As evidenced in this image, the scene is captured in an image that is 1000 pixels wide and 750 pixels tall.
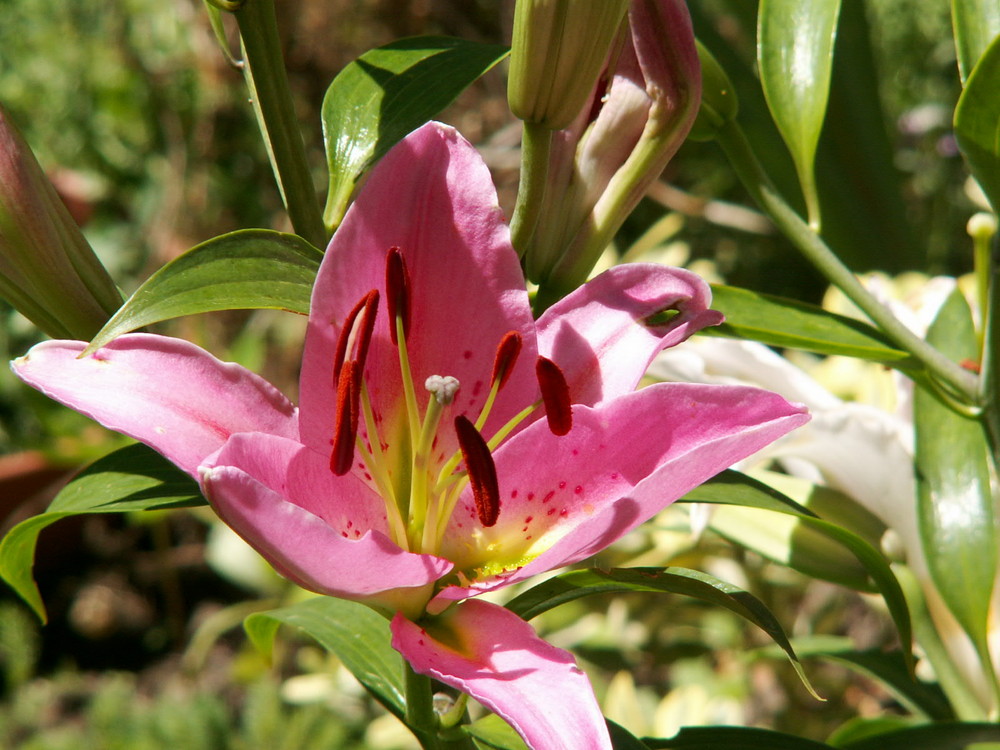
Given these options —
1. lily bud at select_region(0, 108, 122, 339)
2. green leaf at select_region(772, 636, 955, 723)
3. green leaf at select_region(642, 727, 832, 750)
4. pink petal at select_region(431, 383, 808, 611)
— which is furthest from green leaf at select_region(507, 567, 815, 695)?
green leaf at select_region(772, 636, 955, 723)

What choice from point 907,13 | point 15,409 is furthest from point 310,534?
point 15,409

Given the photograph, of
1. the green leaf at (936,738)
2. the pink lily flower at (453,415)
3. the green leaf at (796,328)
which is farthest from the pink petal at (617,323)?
the green leaf at (936,738)

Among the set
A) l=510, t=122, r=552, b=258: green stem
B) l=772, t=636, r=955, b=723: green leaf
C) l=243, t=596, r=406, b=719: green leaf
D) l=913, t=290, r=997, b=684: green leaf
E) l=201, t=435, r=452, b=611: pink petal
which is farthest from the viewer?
l=772, t=636, r=955, b=723: green leaf

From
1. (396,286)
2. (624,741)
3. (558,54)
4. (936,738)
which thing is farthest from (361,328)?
(936,738)

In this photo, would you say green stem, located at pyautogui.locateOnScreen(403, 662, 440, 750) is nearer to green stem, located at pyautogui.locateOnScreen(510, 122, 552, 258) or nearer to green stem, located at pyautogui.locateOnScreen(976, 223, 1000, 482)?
green stem, located at pyautogui.locateOnScreen(510, 122, 552, 258)

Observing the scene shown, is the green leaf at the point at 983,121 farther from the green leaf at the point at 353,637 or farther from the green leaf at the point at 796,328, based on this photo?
the green leaf at the point at 353,637

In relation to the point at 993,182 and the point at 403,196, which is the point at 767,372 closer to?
the point at 993,182
